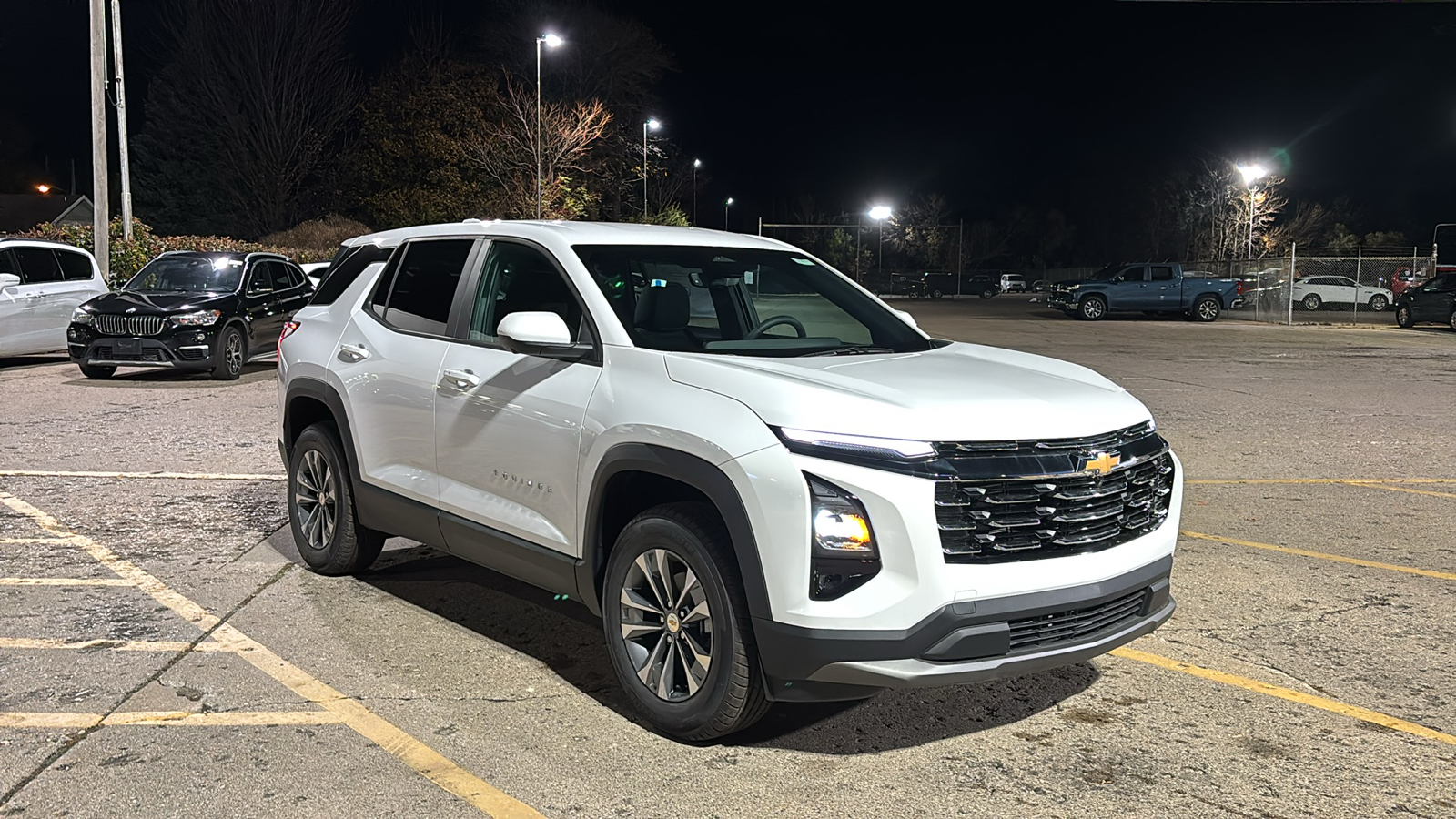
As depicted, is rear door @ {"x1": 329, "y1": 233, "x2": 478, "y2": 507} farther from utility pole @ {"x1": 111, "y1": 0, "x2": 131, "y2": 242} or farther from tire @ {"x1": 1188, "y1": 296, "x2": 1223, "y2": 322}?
tire @ {"x1": 1188, "y1": 296, "x2": 1223, "y2": 322}

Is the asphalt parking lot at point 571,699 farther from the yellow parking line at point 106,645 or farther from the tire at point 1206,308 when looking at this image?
the tire at point 1206,308

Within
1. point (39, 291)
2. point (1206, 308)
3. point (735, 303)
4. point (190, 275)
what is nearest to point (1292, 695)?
point (735, 303)

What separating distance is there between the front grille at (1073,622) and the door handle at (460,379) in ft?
7.87

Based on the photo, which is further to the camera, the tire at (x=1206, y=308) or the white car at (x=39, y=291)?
the tire at (x=1206, y=308)

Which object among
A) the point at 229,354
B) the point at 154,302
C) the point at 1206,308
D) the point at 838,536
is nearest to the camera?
the point at 838,536

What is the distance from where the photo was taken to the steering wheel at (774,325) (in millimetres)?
5238

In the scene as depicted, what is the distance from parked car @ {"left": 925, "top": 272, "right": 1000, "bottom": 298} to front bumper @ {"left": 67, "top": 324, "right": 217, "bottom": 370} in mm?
52865

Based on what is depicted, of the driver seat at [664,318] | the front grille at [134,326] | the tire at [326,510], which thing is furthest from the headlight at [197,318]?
the driver seat at [664,318]

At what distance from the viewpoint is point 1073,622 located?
389cm

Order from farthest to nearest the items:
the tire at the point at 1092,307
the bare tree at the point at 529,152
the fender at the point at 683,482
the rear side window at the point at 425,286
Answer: the bare tree at the point at 529,152 < the tire at the point at 1092,307 < the rear side window at the point at 425,286 < the fender at the point at 683,482

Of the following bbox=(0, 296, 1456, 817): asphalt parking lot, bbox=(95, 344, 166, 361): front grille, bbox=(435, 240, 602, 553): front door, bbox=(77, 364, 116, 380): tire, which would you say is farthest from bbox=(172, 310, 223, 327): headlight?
bbox=(435, 240, 602, 553): front door

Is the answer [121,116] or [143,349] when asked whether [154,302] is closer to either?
[143,349]

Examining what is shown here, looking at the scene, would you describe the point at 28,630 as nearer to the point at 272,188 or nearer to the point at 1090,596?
the point at 1090,596

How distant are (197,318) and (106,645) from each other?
11091mm
